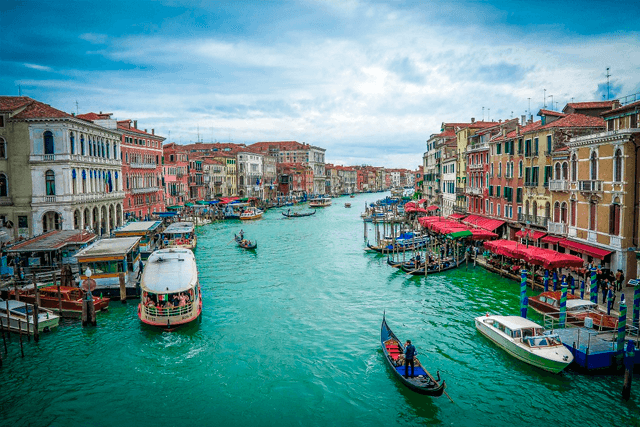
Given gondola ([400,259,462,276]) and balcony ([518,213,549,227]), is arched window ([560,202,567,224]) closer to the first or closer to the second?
balcony ([518,213,549,227])

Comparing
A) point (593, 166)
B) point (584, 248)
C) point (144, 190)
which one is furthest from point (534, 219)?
point (144, 190)

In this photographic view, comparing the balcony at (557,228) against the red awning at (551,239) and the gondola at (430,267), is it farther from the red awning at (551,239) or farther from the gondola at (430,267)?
the gondola at (430,267)

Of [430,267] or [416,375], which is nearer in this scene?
[416,375]

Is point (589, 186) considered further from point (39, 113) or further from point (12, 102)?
point (12, 102)

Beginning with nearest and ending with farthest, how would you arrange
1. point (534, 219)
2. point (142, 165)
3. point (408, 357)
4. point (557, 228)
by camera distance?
1. point (408, 357)
2. point (557, 228)
3. point (534, 219)
4. point (142, 165)

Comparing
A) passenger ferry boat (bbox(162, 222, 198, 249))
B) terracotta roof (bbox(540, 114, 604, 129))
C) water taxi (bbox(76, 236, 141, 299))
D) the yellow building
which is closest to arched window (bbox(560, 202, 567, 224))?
the yellow building

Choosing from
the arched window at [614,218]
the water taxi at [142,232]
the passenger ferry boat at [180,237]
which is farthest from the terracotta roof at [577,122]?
the passenger ferry boat at [180,237]
